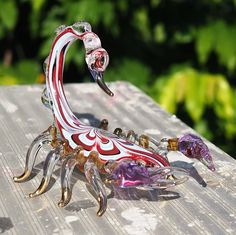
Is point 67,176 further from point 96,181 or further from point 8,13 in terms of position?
point 8,13

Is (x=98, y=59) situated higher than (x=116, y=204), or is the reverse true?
(x=98, y=59)

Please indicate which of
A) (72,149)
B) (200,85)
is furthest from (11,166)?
(200,85)

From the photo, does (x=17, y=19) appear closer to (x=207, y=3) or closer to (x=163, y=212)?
(x=207, y=3)

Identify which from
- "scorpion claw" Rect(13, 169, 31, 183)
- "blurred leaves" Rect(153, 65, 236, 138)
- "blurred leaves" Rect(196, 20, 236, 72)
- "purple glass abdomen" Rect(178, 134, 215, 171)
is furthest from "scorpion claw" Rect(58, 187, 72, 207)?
"blurred leaves" Rect(196, 20, 236, 72)

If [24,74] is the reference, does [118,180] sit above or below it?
above

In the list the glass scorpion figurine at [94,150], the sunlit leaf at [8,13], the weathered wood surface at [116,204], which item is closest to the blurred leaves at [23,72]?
Result: the sunlit leaf at [8,13]

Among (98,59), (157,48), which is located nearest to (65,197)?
(98,59)
